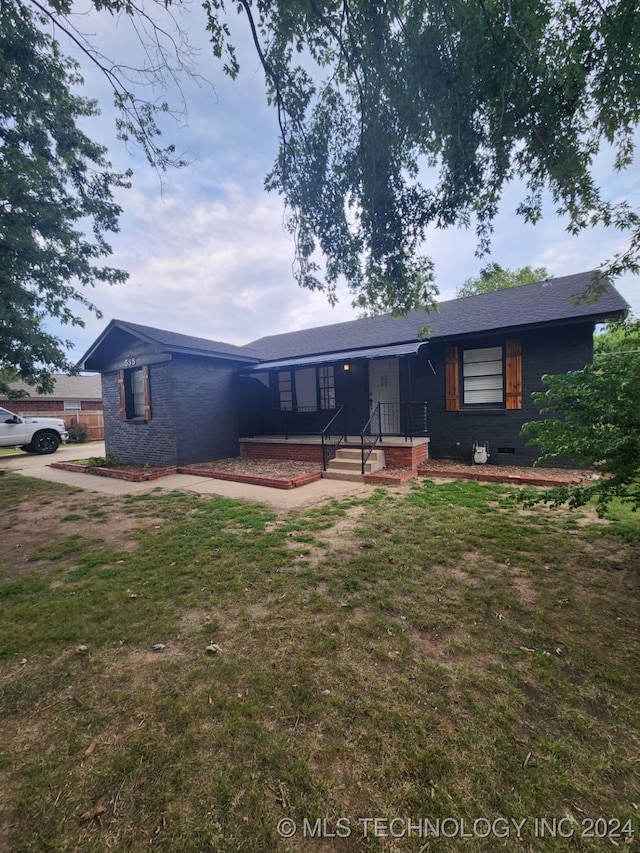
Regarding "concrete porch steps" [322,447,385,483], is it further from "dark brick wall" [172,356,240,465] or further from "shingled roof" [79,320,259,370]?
"shingled roof" [79,320,259,370]

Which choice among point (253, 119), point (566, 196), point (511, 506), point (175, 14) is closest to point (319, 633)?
point (511, 506)

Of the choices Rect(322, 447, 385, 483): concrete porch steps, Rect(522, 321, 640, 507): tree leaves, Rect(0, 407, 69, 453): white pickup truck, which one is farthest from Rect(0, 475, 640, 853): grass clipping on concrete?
Rect(0, 407, 69, 453): white pickup truck

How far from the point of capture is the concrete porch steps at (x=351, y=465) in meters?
7.76

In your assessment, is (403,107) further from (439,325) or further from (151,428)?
(151,428)

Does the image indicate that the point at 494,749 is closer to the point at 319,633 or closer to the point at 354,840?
the point at 354,840

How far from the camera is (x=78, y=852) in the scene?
4.30 feet

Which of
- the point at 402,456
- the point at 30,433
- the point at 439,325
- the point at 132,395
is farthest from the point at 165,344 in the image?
the point at 30,433

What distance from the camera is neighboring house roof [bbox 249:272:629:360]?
7349mm

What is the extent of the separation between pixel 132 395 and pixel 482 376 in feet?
33.4

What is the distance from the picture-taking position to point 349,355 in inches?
380

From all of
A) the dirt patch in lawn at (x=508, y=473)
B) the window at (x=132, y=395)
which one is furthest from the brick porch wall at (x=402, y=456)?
the window at (x=132, y=395)

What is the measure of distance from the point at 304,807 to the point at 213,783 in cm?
41

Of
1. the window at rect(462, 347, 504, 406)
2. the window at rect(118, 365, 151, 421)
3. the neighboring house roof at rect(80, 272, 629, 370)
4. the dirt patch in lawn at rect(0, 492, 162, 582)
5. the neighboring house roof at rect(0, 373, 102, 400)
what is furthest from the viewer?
the neighboring house roof at rect(0, 373, 102, 400)

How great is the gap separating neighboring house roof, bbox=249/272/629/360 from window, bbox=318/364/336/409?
674 millimetres
